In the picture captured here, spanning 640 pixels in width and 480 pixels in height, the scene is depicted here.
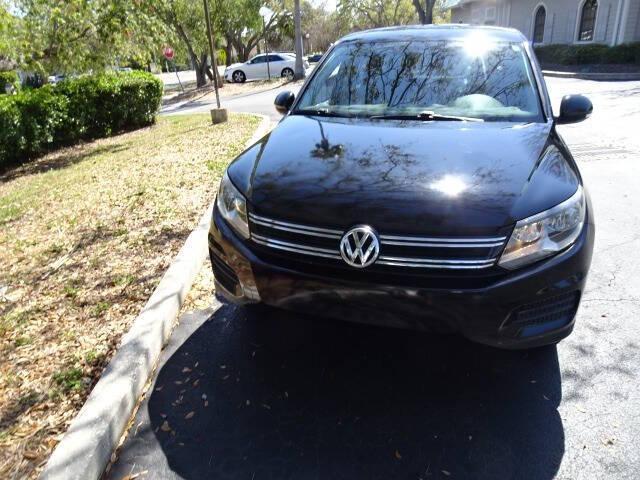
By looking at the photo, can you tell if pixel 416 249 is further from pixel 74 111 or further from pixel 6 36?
pixel 74 111

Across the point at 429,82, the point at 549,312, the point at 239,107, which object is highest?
the point at 429,82

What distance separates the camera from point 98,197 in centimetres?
607

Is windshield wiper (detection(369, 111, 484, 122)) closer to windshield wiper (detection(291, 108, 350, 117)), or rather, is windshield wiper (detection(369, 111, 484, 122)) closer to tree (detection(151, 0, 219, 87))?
windshield wiper (detection(291, 108, 350, 117))

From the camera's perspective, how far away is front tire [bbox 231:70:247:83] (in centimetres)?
2814

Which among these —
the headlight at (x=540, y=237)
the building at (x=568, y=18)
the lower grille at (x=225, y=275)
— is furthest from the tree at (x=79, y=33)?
the building at (x=568, y=18)

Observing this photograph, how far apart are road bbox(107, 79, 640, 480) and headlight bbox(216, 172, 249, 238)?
81 centimetres

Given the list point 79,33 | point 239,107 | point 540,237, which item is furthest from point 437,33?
point 239,107

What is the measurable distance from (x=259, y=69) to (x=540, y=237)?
28.1 metres

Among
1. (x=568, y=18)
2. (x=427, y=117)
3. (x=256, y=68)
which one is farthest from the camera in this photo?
(x=256, y=68)

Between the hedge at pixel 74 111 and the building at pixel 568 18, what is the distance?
2061 centimetres

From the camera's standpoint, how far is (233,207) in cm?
258

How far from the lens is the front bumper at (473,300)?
210 cm

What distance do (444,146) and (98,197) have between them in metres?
4.80

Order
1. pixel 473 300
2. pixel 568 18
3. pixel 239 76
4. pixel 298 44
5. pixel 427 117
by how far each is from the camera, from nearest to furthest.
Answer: pixel 473 300, pixel 427 117, pixel 298 44, pixel 568 18, pixel 239 76
